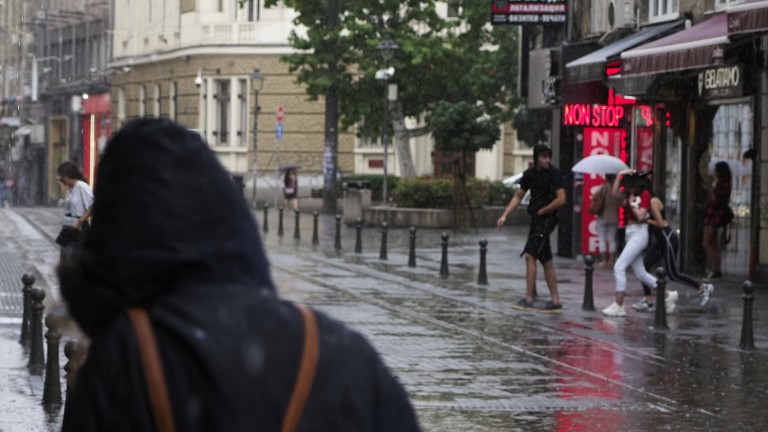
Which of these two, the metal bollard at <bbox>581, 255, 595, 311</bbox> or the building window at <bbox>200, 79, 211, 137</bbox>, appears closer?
the metal bollard at <bbox>581, 255, 595, 311</bbox>

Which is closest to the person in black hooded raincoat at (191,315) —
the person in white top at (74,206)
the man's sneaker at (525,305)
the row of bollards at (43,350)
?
the row of bollards at (43,350)

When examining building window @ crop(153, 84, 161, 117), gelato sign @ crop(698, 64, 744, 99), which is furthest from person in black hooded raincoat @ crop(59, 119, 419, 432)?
building window @ crop(153, 84, 161, 117)

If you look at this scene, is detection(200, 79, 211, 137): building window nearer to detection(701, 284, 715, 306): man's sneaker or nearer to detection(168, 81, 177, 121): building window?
detection(168, 81, 177, 121): building window

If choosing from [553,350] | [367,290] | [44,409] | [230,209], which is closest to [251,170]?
[367,290]

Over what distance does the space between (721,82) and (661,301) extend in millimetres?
6999

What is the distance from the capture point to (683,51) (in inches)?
826

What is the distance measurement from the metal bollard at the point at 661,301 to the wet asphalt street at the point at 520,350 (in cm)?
16

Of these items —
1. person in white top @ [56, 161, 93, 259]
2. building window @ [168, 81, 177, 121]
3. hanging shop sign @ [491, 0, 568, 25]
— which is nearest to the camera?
person in white top @ [56, 161, 93, 259]

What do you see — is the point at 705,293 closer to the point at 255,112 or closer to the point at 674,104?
the point at 674,104

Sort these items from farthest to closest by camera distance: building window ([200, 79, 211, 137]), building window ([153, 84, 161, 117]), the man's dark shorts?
building window ([153, 84, 161, 117]) → building window ([200, 79, 211, 137]) → the man's dark shorts

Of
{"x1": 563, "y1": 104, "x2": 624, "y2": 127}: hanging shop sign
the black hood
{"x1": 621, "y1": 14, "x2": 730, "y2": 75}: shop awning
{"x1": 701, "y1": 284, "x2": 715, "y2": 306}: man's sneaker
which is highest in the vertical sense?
{"x1": 621, "y1": 14, "x2": 730, "y2": 75}: shop awning

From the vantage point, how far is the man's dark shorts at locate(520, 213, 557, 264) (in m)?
18.0

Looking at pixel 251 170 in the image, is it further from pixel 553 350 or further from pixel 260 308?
pixel 260 308

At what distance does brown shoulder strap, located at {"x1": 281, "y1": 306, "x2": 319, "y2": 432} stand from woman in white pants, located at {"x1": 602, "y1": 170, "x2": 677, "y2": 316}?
1541cm
